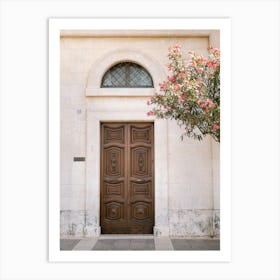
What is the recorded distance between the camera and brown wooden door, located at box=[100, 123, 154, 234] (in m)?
9.50

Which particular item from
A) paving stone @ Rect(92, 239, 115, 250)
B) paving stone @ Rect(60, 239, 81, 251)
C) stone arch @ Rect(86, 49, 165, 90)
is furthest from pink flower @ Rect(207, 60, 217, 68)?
paving stone @ Rect(60, 239, 81, 251)

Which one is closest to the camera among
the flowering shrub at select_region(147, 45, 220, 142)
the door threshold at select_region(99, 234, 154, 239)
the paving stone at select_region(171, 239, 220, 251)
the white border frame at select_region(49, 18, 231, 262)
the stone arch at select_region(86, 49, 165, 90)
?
the white border frame at select_region(49, 18, 231, 262)

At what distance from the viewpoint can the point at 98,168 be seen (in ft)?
30.6

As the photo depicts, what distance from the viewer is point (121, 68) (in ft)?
31.6

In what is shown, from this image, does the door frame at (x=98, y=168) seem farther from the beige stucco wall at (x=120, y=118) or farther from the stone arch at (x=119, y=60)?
the stone arch at (x=119, y=60)

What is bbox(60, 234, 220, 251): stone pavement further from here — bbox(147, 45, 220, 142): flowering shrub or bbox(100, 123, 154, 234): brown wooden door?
bbox(147, 45, 220, 142): flowering shrub

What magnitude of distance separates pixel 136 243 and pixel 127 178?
153 cm

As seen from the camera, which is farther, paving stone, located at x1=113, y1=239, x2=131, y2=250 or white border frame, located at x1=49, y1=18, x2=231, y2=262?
paving stone, located at x1=113, y1=239, x2=131, y2=250

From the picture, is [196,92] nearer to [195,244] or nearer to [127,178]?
[195,244]

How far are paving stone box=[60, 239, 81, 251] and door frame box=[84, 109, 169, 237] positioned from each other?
0.44m
